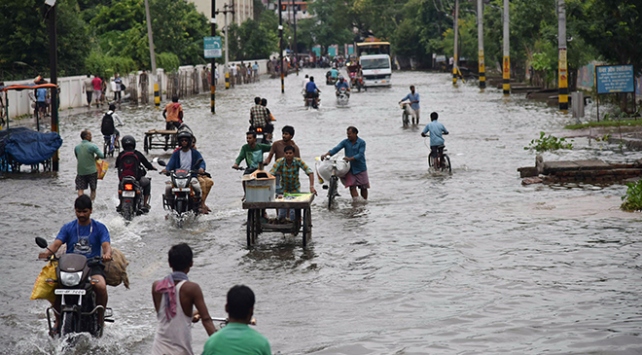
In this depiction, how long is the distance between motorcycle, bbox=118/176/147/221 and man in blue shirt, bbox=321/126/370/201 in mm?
3340

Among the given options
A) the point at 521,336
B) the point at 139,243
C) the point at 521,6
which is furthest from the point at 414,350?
the point at 521,6

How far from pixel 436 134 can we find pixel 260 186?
31.4ft

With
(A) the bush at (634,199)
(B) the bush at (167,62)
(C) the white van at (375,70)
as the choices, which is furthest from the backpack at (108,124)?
(C) the white van at (375,70)

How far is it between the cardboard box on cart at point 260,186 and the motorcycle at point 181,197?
8.52 feet

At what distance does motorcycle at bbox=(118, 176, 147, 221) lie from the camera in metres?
17.1

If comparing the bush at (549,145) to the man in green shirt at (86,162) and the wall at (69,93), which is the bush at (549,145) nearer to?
the man in green shirt at (86,162)

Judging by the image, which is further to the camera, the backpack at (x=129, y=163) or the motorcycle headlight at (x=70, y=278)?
the backpack at (x=129, y=163)

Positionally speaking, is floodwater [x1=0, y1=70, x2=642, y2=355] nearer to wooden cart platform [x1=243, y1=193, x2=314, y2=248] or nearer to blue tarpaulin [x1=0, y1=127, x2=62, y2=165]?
wooden cart platform [x1=243, y1=193, x2=314, y2=248]

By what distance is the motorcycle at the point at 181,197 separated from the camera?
1700 centimetres

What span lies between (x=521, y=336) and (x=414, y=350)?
3.56 ft

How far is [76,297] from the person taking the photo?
9508 mm

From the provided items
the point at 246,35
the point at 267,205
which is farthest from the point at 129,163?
the point at 246,35

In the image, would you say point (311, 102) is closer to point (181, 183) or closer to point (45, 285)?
point (181, 183)

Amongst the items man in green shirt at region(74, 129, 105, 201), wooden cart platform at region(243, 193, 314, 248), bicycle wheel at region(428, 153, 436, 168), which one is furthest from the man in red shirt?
wooden cart platform at region(243, 193, 314, 248)
